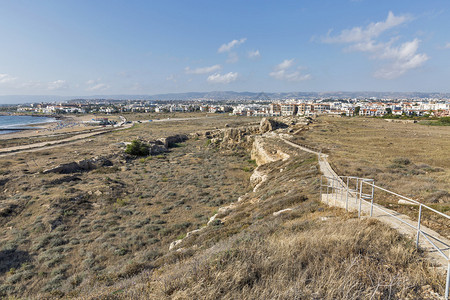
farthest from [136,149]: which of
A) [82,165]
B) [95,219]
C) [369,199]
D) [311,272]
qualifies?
[311,272]

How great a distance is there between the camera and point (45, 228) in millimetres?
15336

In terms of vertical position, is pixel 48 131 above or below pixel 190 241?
below

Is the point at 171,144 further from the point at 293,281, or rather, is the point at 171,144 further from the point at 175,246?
the point at 293,281

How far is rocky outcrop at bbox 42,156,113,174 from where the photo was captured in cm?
2963

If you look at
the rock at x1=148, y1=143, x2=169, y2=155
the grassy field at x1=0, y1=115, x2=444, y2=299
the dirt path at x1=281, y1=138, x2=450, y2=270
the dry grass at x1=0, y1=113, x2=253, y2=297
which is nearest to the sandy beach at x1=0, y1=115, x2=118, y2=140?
the rock at x1=148, y1=143, x2=169, y2=155

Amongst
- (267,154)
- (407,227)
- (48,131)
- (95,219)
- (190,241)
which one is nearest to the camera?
(407,227)

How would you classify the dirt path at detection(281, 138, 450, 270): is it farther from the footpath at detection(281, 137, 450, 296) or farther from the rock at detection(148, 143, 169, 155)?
the rock at detection(148, 143, 169, 155)

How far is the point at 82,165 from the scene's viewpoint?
32656 millimetres

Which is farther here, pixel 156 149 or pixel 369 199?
pixel 156 149

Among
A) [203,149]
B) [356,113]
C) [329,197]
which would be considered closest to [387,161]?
[329,197]

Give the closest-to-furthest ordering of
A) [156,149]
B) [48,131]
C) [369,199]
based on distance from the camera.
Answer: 1. [369,199]
2. [156,149]
3. [48,131]

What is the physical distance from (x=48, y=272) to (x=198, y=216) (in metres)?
8.89

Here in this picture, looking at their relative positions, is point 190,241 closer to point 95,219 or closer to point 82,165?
point 95,219

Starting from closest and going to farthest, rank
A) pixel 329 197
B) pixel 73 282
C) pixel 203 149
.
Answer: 1. pixel 73 282
2. pixel 329 197
3. pixel 203 149
